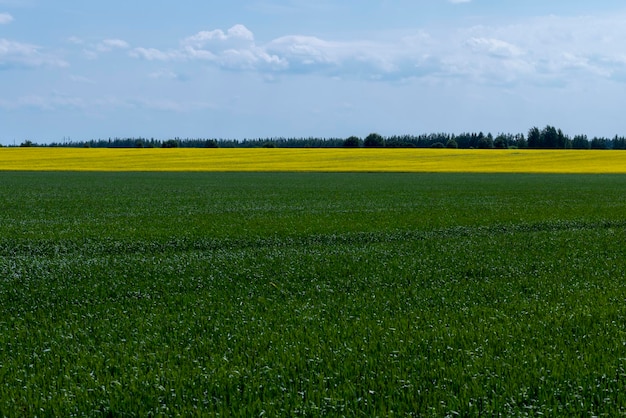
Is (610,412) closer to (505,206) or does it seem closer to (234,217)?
(234,217)

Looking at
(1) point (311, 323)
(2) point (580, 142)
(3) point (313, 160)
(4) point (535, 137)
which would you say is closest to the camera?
(1) point (311, 323)

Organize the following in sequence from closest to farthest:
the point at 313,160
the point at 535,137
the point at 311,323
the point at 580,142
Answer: the point at 311,323 < the point at 313,160 < the point at 535,137 < the point at 580,142

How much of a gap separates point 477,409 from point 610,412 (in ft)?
3.51

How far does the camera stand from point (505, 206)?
29.8m

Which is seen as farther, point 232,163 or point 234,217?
point 232,163

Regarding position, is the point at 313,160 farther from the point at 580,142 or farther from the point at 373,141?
the point at 580,142

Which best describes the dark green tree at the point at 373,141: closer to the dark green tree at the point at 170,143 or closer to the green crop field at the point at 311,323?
the dark green tree at the point at 170,143

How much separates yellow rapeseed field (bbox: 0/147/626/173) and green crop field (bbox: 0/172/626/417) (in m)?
57.3

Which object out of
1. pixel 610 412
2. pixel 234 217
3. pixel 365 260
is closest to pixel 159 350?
pixel 610 412

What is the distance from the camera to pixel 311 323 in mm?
8625

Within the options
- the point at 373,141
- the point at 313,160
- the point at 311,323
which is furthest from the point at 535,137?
the point at 311,323

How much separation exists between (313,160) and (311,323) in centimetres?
7641

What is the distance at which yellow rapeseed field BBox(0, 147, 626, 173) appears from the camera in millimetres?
→ 76250

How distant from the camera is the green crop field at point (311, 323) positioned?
6102 mm
